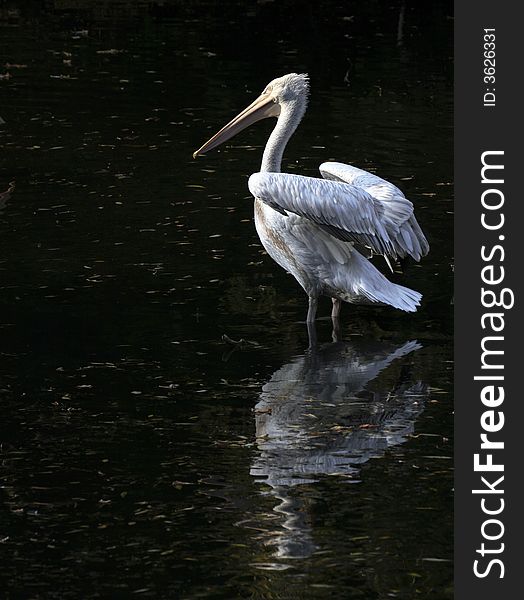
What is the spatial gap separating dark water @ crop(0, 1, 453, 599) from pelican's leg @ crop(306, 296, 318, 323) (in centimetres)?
15

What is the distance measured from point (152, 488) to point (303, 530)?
0.79 m

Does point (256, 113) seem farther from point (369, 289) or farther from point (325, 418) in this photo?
point (325, 418)

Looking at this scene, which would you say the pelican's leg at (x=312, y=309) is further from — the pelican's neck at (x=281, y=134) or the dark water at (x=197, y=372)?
the pelican's neck at (x=281, y=134)

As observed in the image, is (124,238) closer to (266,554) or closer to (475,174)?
(475,174)

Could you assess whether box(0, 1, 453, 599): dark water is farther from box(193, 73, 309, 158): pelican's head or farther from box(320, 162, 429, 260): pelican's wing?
box(193, 73, 309, 158): pelican's head

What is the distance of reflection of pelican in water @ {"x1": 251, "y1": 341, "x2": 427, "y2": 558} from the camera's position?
6250mm

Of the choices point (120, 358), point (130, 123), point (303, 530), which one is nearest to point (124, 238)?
point (120, 358)

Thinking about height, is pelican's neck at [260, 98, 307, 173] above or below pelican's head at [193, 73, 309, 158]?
below

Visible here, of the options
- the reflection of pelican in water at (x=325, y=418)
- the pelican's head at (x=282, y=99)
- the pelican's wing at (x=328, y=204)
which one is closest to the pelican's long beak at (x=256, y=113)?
the pelican's head at (x=282, y=99)

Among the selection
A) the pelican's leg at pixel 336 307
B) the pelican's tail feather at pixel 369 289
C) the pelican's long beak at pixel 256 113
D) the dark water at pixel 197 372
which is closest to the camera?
the dark water at pixel 197 372

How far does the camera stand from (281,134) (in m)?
9.01

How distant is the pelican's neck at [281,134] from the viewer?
8984 mm

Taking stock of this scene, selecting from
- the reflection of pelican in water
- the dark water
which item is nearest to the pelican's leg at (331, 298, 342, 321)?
the dark water

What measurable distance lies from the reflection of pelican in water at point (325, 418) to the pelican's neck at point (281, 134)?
131 centimetres
